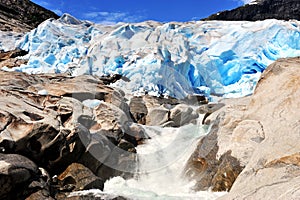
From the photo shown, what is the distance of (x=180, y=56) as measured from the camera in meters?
19.1

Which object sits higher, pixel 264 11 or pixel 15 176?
pixel 264 11

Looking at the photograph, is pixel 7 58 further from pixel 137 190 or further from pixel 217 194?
pixel 217 194

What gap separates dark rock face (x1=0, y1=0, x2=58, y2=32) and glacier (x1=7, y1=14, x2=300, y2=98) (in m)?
17.6

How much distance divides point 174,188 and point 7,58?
21.1 metres

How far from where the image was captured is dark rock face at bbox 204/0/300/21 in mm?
46000

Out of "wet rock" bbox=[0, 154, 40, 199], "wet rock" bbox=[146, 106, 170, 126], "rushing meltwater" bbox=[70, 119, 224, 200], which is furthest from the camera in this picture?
"wet rock" bbox=[146, 106, 170, 126]

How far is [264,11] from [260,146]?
44679 mm

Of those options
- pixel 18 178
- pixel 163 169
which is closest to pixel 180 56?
pixel 163 169

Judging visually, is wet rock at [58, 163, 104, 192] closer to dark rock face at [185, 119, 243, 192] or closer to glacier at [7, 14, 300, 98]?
dark rock face at [185, 119, 243, 192]

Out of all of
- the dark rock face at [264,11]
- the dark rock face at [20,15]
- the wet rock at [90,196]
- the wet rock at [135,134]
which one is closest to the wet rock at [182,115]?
the wet rock at [135,134]

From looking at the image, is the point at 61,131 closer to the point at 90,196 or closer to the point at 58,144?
the point at 58,144

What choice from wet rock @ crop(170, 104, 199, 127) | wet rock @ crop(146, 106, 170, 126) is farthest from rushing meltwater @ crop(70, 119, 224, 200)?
wet rock @ crop(146, 106, 170, 126)

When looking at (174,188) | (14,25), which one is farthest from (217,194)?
(14,25)

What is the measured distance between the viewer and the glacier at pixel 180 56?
1741 cm
